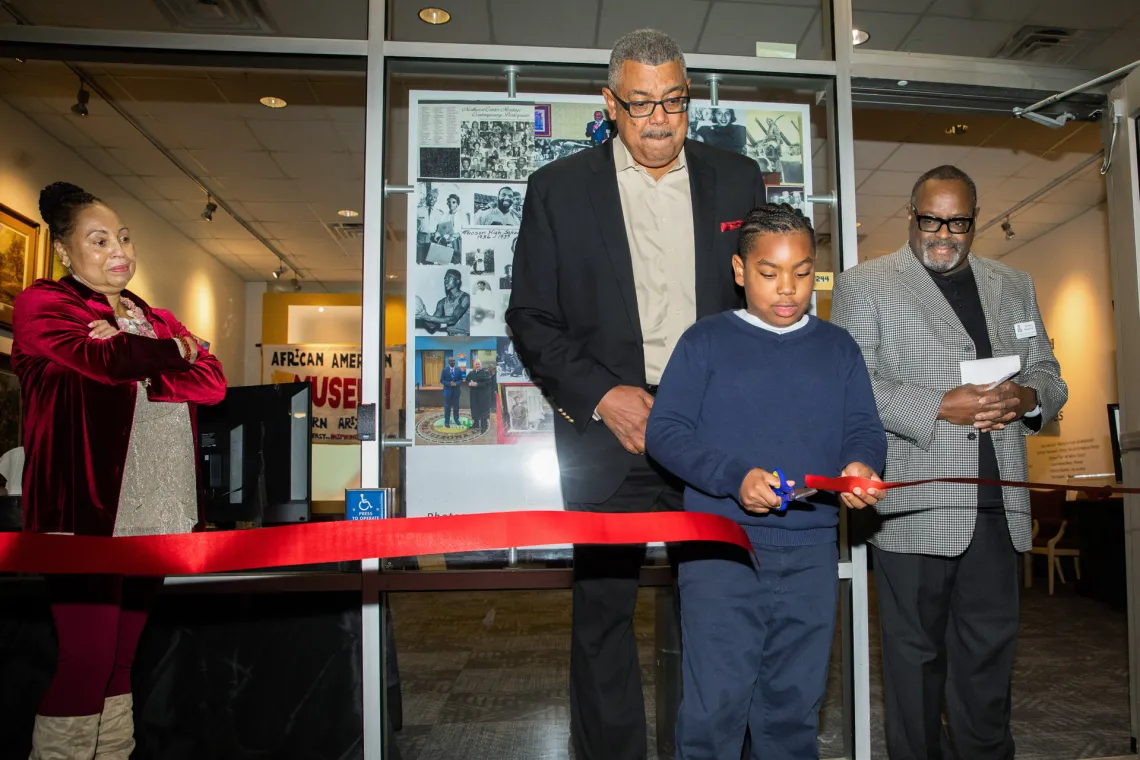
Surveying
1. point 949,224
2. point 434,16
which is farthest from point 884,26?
point 949,224

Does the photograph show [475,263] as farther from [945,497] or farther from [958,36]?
[958,36]

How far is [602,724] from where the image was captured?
1962 millimetres

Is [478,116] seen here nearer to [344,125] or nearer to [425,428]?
[425,428]

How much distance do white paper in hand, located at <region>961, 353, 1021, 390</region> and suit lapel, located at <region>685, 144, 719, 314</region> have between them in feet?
2.16

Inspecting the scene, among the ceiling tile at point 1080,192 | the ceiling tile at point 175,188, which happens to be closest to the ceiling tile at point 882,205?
the ceiling tile at point 1080,192

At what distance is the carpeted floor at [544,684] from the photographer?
110 inches

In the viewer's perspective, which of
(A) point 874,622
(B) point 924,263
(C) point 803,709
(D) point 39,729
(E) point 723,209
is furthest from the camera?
(A) point 874,622

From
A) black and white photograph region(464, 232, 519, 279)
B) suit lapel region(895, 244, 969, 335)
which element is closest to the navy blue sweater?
suit lapel region(895, 244, 969, 335)

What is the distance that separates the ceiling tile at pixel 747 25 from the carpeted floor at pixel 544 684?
11.6 ft

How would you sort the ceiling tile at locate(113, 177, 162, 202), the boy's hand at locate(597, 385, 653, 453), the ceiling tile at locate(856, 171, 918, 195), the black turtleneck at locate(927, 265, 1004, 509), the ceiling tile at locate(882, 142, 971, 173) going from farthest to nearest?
the ceiling tile at locate(113, 177, 162, 202) < the ceiling tile at locate(856, 171, 918, 195) < the ceiling tile at locate(882, 142, 971, 173) < the black turtleneck at locate(927, 265, 1004, 509) < the boy's hand at locate(597, 385, 653, 453)

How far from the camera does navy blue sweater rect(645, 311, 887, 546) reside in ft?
5.72

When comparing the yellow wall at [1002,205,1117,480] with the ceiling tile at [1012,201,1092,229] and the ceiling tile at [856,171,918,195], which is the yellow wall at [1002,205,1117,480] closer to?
the ceiling tile at [1012,201,1092,229]

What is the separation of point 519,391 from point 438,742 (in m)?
1.17

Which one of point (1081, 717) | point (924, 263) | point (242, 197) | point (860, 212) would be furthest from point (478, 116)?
point (860, 212)
